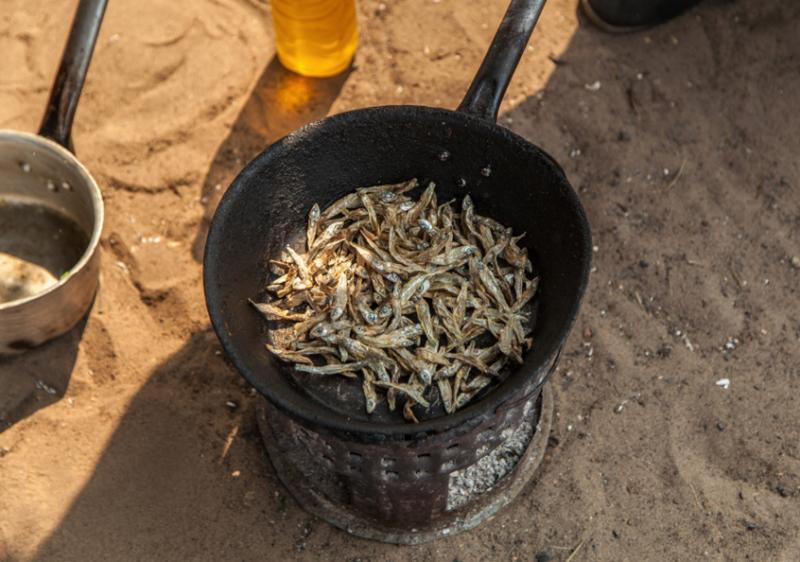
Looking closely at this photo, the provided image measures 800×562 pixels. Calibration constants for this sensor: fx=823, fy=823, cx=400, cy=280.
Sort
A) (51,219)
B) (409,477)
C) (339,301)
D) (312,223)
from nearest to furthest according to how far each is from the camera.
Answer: (409,477), (339,301), (312,223), (51,219)

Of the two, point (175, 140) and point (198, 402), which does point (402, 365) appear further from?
point (175, 140)

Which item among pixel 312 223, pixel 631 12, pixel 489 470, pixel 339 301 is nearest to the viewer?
pixel 339 301

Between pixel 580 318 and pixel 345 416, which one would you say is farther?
pixel 580 318

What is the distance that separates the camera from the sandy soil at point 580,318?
134 inches

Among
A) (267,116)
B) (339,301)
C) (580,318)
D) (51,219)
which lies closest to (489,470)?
(580,318)

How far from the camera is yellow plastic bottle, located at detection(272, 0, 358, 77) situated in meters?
4.25

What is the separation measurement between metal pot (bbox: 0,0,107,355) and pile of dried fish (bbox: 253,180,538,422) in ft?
3.38

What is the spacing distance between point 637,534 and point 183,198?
8.75ft

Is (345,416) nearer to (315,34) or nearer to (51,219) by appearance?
(51,219)

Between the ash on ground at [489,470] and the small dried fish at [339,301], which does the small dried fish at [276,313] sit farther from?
the ash on ground at [489,470]

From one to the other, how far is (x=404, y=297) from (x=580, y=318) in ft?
4.00

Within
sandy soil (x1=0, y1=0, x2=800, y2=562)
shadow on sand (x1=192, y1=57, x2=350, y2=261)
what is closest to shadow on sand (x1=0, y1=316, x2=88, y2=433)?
sandy soil (x1=0, y1=0, x2=800, y2=562)

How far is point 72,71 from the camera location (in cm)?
364

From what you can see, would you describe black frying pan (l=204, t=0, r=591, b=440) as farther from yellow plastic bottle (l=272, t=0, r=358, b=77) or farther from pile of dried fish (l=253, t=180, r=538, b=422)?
yellow plastic bottle (l=272, t=0, r=358, b=77)
